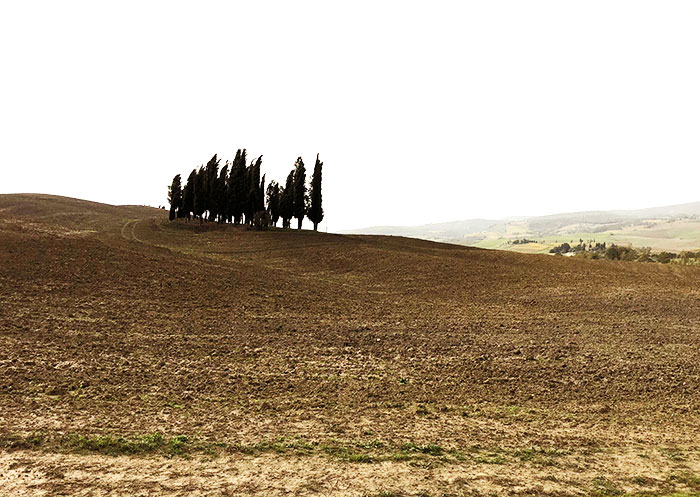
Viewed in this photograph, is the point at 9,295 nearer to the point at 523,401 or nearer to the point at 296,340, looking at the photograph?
the point at 296,340

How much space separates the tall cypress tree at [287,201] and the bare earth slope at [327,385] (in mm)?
35349

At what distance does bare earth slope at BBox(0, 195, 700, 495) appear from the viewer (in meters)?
8.62

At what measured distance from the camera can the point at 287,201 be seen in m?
63.9

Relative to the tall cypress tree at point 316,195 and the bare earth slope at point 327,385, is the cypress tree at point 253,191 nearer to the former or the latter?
the tall cypress tree at point 316,195

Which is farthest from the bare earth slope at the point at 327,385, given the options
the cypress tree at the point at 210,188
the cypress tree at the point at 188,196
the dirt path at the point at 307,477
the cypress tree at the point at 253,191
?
the cypress tree at the point at 188,196

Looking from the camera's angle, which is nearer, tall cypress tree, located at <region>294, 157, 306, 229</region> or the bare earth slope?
the bare earth slope

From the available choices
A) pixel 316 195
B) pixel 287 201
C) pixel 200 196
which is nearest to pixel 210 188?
pixel 200 196

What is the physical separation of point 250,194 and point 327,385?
171 ft

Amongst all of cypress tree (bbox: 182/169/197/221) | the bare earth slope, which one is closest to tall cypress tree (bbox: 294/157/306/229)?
cypress tree (bbox: 182/169/197/221)

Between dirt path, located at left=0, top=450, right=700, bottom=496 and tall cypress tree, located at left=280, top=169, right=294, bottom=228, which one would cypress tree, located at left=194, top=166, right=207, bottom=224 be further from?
dirt path, located at left=0, top=450, right=700, bottom=496

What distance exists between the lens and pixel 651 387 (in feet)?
46.2

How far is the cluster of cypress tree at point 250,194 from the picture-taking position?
62.9 metres

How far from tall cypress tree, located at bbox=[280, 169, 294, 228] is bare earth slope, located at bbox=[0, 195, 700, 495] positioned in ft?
116

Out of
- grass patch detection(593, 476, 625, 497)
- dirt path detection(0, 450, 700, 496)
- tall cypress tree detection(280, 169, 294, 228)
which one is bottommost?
grass patch detection(593, 476, 625, 497)
